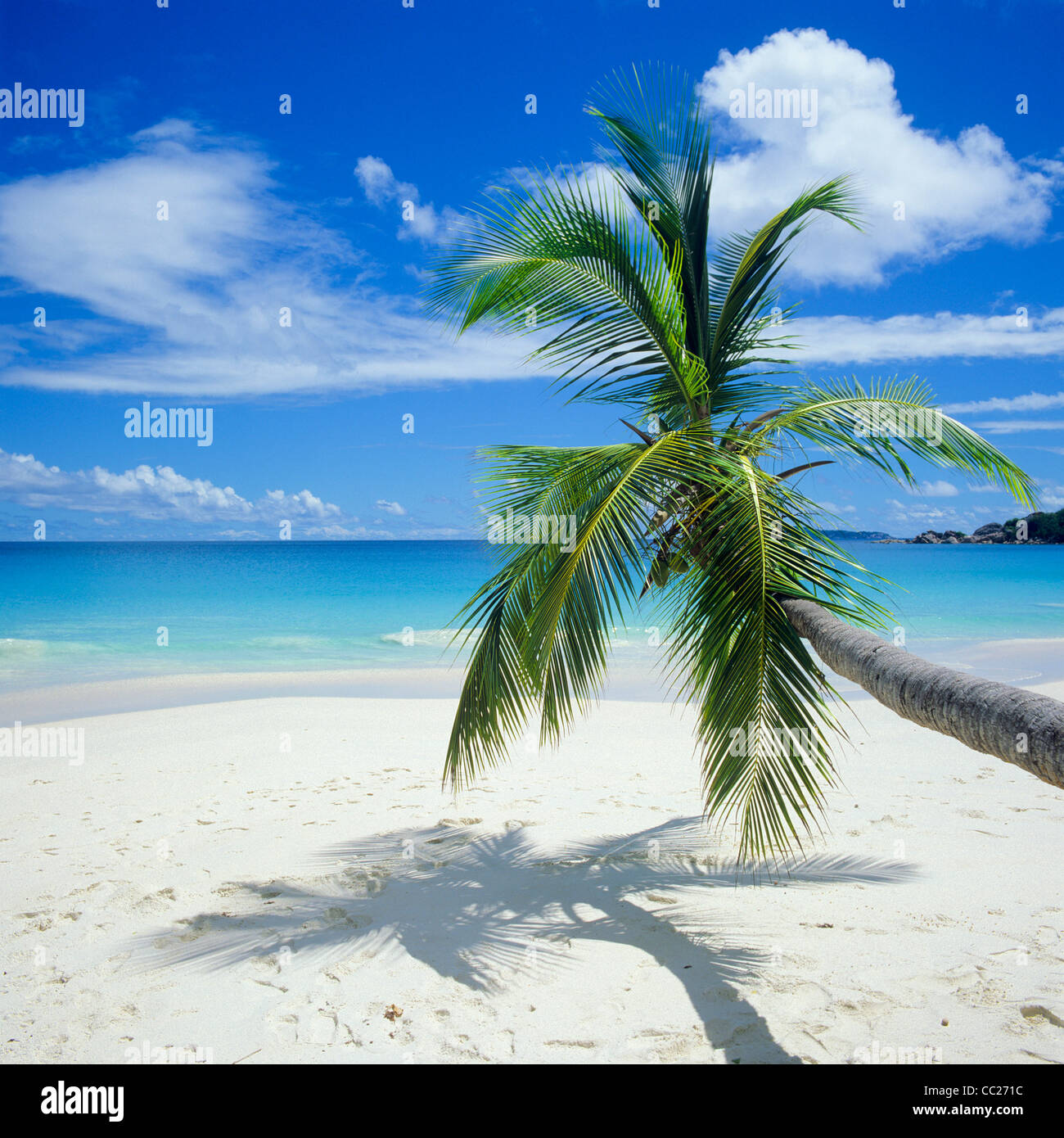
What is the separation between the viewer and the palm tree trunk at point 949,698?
2078mm

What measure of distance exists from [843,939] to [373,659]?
13830 millimetres

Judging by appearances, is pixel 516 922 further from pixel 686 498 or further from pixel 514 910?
pixel 686 498

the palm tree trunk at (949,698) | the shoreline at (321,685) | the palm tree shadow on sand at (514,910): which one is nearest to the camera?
the palm tree trunk at (949,698)

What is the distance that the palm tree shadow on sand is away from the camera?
12.1 ft

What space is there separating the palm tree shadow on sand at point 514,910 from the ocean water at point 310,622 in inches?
67.3

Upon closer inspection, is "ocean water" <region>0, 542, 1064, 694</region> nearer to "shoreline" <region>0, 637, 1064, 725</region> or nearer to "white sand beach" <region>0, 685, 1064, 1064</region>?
"shoreline" <region>0, 637, 1064, 725</region>

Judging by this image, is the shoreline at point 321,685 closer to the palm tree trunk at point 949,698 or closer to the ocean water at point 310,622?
the ocean water at point 310,622

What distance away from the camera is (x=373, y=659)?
16734mm

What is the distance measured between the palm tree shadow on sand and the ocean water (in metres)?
1.71

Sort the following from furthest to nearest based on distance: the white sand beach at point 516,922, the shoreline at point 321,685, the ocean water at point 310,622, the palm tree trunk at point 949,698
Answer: the ocean water at point 310,622
the shoreline at point 321,685
the white sand beach at point 516,922
the palm tree trunk at point 949,698

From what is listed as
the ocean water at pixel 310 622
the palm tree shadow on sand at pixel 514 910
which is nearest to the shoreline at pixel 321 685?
the ocean water at pixel 310 622

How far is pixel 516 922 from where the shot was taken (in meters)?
4.25
